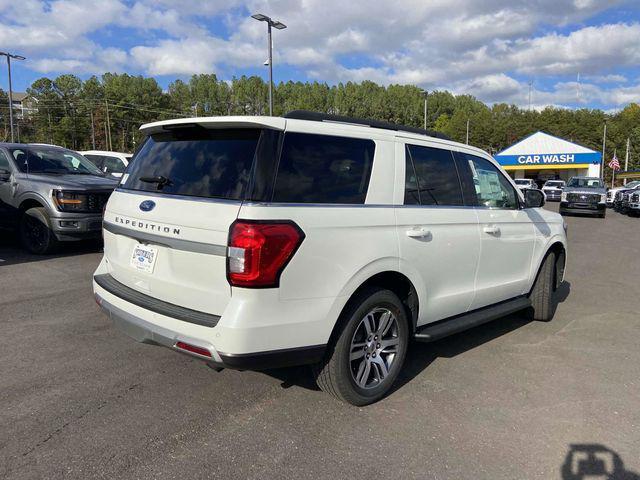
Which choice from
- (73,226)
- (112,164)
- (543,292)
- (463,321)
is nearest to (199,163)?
(463,321)

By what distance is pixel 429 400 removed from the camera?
3.54m

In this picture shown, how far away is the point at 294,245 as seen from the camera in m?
2.77

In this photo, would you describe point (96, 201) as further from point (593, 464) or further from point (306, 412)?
point (593, 464)

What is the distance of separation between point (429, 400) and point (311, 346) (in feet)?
3.81

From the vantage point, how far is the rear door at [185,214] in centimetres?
281

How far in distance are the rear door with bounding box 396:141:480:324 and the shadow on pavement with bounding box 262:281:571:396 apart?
0.50 m

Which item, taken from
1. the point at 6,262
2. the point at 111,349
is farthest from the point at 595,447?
the point at 6,262

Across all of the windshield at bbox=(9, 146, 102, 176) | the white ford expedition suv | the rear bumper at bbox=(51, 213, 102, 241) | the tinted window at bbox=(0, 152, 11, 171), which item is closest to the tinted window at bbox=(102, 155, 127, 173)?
the windshield at bbox=(9, 146, 102, 176)

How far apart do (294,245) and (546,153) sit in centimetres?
5510

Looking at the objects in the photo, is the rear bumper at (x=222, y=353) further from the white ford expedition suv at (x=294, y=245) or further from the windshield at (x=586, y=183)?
the windshield at (x=586, y=183)

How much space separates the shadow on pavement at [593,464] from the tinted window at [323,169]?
1984mm

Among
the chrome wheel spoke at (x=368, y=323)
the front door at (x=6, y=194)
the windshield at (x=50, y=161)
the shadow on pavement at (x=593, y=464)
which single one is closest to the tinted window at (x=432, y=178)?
the chrome wheel spoke at (x=368, y=323)

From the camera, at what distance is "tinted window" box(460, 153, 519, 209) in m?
4.43

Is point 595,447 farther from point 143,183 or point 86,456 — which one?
point 143,183
